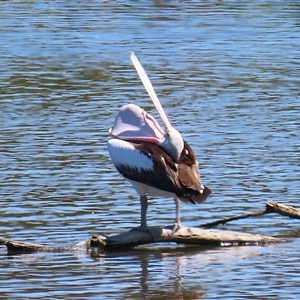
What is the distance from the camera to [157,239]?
27.0ft

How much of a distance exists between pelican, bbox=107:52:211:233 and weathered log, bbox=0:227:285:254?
0.23 ft

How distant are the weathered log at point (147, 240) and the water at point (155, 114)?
7cm

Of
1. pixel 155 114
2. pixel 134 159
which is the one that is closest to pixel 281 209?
pixel 134 159

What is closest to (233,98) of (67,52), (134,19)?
(67,52)

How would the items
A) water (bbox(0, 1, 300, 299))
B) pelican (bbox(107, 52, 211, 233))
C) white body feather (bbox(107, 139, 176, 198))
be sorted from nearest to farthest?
water (bbox(0, 1, 300, 299)) → pelican (bbox(107, 52, 211, 233)) → white body feather (bbox(107, 139, 176, 198))

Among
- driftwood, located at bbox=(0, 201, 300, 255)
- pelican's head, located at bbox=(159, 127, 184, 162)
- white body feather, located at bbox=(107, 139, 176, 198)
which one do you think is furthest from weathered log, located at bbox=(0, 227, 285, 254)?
pelican's head, located at bbox=(159, 127, 184, 162)

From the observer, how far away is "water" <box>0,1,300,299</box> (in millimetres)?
7734

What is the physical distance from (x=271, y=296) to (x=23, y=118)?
7.31 metres

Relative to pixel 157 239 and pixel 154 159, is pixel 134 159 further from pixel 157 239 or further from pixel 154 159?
pixel 157 239

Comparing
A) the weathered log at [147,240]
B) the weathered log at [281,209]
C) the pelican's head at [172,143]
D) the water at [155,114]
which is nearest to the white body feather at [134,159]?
the pelican's head at [172,143]

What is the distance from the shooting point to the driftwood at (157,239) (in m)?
8.21

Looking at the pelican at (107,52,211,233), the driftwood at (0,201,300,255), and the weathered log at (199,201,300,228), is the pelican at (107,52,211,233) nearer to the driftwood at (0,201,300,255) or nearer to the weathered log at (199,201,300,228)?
the driftwood at (0,201,300,255)

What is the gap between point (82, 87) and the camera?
16.8 meters

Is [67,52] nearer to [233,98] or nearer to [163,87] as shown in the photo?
[163,87]
